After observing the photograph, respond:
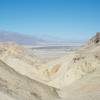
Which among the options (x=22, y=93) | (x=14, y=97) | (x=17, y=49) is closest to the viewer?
(x=14, y=97)

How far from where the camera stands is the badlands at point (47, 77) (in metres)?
10.5

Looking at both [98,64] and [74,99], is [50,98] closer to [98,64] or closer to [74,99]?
[74,99]

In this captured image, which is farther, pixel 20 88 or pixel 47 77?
pixel 47 77

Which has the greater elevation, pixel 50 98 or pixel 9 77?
pixel 9 77

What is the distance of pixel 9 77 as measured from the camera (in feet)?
36.0

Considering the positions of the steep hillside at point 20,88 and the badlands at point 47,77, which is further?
the badlands at point 47,77

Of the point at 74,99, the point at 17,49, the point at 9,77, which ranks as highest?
the point at 17,49

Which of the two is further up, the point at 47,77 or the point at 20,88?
the point at 20,88

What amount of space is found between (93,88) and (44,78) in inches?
264

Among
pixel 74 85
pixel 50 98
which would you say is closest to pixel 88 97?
pixel 50 98

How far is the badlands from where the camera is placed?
414 inches

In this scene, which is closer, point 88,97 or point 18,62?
point 88,97

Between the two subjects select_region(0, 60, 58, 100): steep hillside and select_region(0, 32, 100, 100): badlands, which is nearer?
select_region(0, 60, 58, 100): steep hillside

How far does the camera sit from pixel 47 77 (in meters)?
20.2
